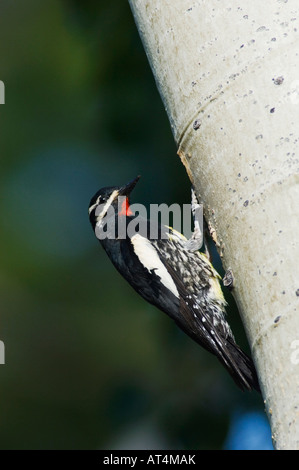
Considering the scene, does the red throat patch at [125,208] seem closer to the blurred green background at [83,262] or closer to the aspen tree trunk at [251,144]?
the blurred green background at [83,262]

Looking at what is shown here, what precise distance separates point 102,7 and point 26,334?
237cm

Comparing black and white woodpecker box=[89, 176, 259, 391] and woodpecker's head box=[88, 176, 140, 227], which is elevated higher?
woodpecker's head box=[88, 176, 140, 227]

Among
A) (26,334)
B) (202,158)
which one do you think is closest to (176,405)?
(26,334)

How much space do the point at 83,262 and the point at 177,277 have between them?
1.53m

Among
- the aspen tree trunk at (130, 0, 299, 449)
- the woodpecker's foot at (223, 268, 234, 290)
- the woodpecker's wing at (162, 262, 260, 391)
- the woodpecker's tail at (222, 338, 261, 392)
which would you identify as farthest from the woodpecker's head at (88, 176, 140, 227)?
the woodpecker's foot at (223, 268, 234, 290)

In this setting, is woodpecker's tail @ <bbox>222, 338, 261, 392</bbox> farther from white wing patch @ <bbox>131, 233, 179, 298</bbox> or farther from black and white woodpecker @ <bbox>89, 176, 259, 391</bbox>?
white wing patch @ <bbox>131, 233, 179, 298</bbox>

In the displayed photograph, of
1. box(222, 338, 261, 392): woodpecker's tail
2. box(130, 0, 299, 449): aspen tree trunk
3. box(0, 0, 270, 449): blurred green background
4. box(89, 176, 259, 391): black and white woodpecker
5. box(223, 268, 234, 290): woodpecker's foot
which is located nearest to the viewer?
box(130, 0, 299, 449): aspen tree trunk

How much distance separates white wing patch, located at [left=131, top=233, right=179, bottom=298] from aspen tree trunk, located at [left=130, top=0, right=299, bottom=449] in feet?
5.13

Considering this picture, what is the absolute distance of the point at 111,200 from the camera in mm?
4250

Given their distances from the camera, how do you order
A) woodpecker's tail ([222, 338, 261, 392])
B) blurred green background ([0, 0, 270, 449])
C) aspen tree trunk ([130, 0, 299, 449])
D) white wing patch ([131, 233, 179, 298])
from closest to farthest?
aspen tree trunk ([130, 0, 299, 449]), woodpecker's tail ([222, 338, 261, 392]), white wing patch ([131, 233, 179, 298]), blurred green background ([0, 0, 270, 449])

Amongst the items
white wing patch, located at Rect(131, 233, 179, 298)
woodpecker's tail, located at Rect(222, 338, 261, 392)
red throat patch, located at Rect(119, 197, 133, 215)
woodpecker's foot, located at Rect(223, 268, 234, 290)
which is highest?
red throat patch, located at Rect(119, 197, 133, 215)

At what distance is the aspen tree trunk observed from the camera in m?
1.69

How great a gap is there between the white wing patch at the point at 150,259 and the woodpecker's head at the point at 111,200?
0.95 feet

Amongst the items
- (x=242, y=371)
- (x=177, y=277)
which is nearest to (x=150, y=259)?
(x=177, y=277)
